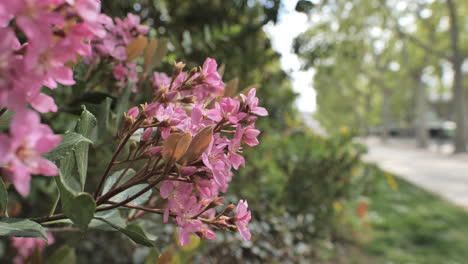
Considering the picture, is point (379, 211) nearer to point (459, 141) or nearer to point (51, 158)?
point (51, 158)

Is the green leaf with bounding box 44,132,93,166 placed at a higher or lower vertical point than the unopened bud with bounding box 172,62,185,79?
lower

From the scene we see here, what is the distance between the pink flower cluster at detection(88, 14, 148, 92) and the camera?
0.79 metres

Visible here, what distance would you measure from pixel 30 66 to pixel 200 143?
0.73 feet

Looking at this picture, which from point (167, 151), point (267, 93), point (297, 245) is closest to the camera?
point (167, 151)

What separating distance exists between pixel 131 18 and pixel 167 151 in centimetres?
46

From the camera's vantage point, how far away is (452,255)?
406 centimetres

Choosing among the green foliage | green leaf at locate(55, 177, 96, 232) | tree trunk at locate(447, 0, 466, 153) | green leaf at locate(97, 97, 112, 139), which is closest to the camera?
green leaf at locate(55, 177, 96, 232)

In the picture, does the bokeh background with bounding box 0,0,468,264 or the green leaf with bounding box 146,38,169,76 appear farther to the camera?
the bokeh background with bounding box 0,0,468,264

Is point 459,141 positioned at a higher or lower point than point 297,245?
higher

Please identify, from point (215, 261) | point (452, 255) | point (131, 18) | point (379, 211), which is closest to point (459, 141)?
point (379, 211)

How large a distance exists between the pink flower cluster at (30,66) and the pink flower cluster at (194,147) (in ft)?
0.58

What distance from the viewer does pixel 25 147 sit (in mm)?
321

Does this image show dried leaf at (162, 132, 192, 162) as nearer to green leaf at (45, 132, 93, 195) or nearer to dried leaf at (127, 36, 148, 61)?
green leaf at (45, 132, 93, 195)

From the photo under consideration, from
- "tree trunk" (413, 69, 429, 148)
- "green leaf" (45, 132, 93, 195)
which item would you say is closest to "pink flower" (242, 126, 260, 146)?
"green leaf" (45, 132, 93, 195)
